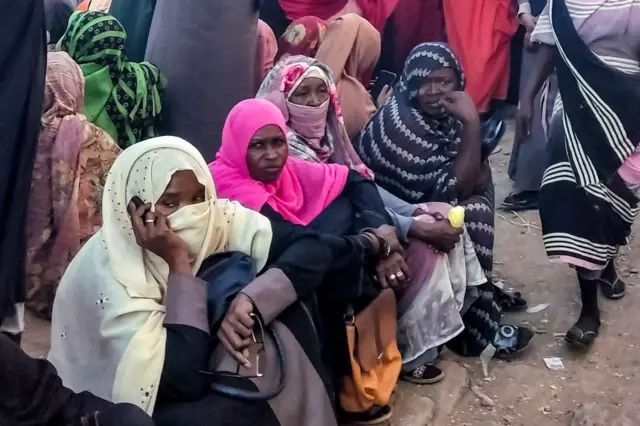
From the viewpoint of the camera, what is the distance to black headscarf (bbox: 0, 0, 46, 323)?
2.47 metres

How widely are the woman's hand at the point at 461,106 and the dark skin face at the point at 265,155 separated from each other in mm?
845

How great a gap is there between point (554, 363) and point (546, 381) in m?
0.15

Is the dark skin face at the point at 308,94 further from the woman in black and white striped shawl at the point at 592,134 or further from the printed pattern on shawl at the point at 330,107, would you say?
the woman in black and white striped shawl at the point at 592,134

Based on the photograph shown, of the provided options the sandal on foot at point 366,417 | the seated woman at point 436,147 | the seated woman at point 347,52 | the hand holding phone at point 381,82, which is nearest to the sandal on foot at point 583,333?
the seated woman at point 436,147

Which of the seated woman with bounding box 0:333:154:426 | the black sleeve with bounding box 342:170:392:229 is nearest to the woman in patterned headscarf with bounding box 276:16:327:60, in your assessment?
the black sleeve with bounding box 342:170:392:229

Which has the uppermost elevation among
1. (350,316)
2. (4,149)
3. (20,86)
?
(20,86)

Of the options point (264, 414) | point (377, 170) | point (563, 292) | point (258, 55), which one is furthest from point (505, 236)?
point (264, 414)

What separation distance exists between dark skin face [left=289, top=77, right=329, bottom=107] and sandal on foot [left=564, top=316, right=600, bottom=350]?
1.38 metres

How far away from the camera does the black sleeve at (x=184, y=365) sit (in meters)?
2.03

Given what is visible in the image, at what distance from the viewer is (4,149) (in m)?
2.49

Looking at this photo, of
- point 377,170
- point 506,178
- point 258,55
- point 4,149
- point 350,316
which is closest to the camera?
point 4,149

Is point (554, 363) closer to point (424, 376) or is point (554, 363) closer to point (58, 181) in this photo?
point (424, 376)

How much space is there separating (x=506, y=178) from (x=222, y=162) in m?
2.80

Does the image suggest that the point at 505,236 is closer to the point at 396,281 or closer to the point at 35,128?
the point at 396,281
